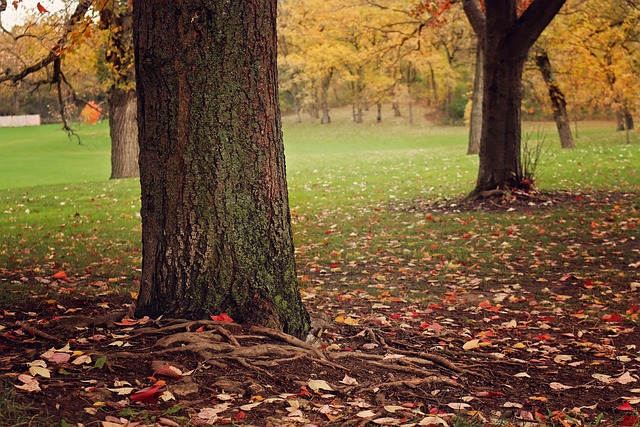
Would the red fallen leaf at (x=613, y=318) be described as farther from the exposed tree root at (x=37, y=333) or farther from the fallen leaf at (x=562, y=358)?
the exposed tree root at (x=37, y=333)

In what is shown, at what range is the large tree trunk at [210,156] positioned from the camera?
5.20m

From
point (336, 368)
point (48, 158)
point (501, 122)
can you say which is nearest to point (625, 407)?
point (336, 368)

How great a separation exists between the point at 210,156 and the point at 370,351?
6.39 ft

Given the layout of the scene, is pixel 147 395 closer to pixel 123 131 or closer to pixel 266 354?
pixel 266 354

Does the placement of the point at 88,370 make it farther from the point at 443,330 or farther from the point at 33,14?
the point at 33,14

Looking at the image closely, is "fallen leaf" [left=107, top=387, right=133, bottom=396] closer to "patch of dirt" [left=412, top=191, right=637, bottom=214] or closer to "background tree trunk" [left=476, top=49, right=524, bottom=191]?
"patch of dirt" [left=412, top=191, right=637, bottom=214]

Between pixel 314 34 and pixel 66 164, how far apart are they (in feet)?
67.2

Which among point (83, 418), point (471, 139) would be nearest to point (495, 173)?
point (83, 418)

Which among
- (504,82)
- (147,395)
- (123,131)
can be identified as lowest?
(147,395)

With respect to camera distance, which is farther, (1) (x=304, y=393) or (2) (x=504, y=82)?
(2) (x=504, y=82)

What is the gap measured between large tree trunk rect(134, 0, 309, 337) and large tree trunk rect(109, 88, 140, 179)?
1669 cm

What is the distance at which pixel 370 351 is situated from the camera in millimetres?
5637

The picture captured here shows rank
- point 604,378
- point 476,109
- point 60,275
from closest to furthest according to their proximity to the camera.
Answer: point 604,378 → point 60,275 → point 476,109

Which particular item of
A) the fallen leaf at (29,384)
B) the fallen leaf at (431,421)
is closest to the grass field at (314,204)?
the fallen leaf at (29,384)
